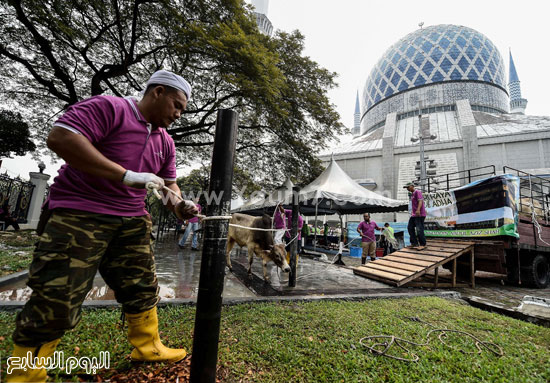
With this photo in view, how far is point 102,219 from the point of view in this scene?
1.55m

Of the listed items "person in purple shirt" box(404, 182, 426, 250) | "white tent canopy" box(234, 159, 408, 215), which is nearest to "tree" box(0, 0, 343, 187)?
"white tent canopy" box(234, 159, 408, 215)

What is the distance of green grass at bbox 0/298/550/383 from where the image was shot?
1966 mm

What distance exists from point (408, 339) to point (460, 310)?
2.09 meters

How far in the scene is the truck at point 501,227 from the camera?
652 centimetres

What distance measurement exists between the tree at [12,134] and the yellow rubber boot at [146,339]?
15.6m

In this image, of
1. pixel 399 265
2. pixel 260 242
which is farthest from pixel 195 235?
pixel 399 265

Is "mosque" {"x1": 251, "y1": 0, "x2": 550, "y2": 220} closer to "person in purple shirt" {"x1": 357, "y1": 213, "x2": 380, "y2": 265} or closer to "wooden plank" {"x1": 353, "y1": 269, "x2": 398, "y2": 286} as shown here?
"person in purple shirt" {"x1": 357, "y1": 213, "x2": 380, "y2": 265}

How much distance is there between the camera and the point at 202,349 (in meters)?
1.47

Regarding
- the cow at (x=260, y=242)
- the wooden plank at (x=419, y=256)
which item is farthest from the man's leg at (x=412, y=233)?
the cow at (x=260, y=242)

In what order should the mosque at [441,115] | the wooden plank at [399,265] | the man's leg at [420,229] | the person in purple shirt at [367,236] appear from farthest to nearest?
the mosque at [441,115]
the person in purple shirt at [367,236]
the man's leg at [420,229]
the wooden plank at [399,265]

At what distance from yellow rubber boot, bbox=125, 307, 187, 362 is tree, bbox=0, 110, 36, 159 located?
614 inches

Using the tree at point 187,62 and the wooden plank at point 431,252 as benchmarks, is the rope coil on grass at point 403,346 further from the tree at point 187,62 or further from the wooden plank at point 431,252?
the tree at point 187,62

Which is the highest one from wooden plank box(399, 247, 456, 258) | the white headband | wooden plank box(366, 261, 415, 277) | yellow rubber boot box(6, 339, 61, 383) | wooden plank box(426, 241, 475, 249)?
the white headband

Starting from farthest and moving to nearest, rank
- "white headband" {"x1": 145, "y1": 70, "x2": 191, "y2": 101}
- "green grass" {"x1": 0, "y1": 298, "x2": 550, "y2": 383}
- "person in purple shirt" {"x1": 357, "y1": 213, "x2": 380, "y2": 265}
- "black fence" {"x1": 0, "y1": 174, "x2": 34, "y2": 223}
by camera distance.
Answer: "black fence" {"x1": 0, "y1": 174, "x2": 34, "y2": 223}, "person in purple shirt" {"x1": 357, "y1": 213, "x2": 380, "y2": 265}, "green grass" {"x1": 0, "y1": 298, "x2": 550, "y2": 383}, "white headband" {"x1": 145, "y1": 70, "x2": 191, "y2": 101}
